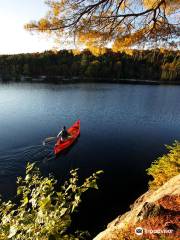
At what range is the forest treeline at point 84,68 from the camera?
97.8 metres

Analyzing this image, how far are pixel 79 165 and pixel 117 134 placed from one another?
27.2 feet

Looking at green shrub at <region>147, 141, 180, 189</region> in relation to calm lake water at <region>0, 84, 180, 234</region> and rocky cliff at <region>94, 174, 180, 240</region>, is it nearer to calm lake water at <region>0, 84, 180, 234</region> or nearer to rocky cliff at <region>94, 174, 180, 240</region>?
calm lake water at <region>0, 84, 180, 234</region>

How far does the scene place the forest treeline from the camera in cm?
9781

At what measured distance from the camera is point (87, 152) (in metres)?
19.5

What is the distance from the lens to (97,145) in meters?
21.0

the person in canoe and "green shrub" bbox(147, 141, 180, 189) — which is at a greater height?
"green shrub" bbox(147, 141, 180, 189)

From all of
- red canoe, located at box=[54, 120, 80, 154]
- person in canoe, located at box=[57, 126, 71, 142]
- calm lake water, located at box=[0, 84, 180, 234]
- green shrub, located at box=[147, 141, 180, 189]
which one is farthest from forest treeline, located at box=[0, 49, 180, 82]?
green shrub, located at box=[147, 141, 180, 189]

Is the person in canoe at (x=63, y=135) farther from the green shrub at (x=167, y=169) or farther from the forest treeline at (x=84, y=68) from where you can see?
the forest treeline at (x=84, y=68)

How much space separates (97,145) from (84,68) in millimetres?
84095

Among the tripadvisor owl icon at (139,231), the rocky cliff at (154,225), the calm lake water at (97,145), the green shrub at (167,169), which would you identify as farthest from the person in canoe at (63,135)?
the tripadvisor owl icon at (139,231)

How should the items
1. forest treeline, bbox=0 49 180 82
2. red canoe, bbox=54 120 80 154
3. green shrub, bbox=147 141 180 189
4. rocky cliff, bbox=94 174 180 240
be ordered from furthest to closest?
forest treeline, bbox=0 49 180 82 < red canoe, bbox=54 120 80 154 < green shrub, bbox=147 141 180 189 < rocky cliff, bbox=94 174 180 240

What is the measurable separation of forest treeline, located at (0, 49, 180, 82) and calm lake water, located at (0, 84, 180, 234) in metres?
61.5

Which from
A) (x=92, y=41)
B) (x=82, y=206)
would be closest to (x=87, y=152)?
(x=82, y=206)

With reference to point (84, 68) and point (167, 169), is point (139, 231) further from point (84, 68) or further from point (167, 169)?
point (84, 68)
